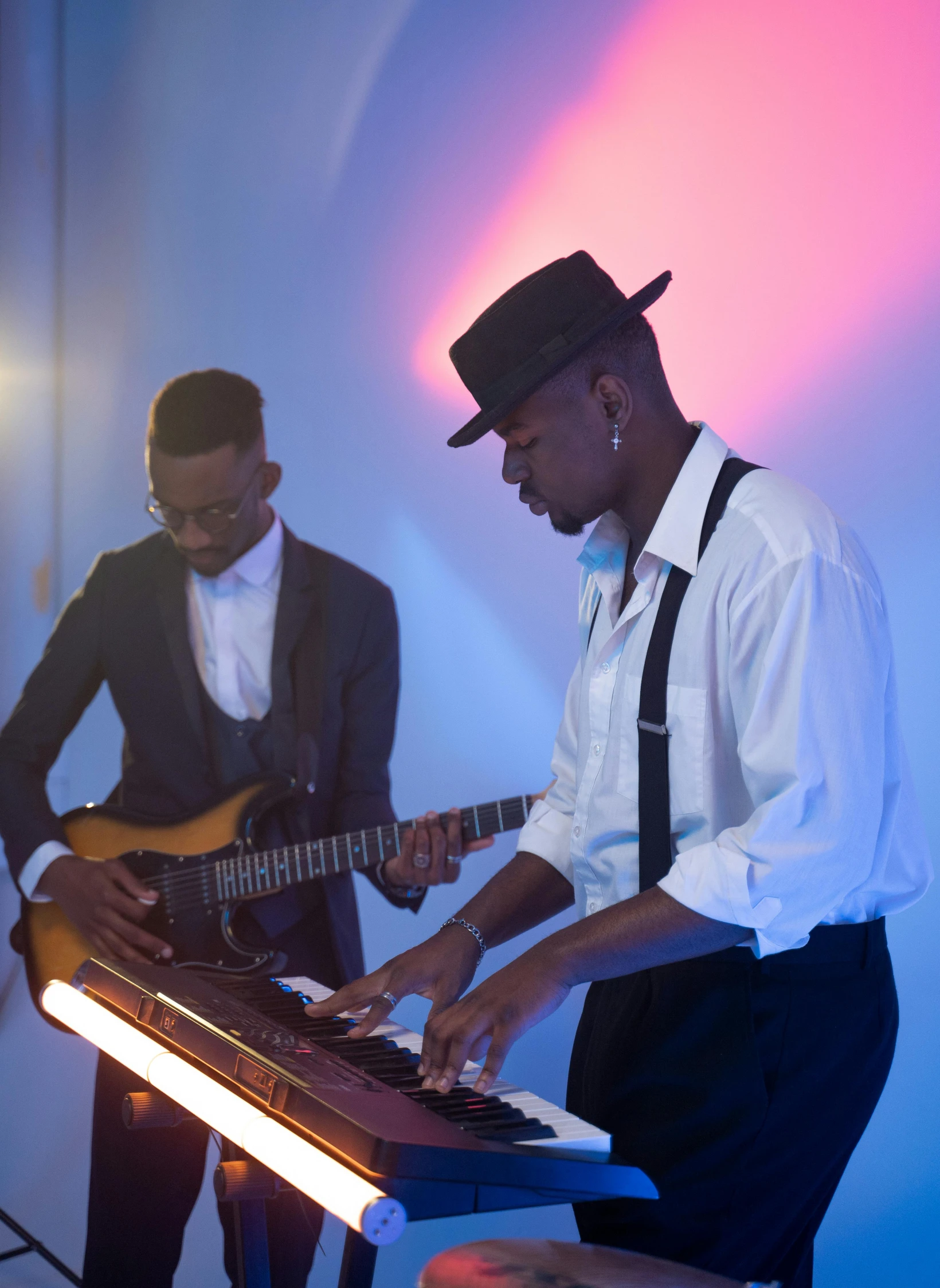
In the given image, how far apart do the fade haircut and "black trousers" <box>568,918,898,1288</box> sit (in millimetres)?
839

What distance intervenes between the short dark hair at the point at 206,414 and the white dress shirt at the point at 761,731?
5.66 ft

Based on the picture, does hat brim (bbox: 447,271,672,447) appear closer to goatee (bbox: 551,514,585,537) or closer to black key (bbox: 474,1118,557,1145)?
goatee (bbox: 551,514,585,537)

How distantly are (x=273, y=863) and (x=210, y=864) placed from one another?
0.58ft

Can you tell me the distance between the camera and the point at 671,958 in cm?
144

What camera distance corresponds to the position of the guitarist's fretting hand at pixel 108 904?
2984 mm

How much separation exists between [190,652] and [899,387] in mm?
1971

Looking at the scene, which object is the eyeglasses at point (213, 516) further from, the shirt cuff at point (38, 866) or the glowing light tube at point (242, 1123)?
the glowing light tube at point (242, 1123)

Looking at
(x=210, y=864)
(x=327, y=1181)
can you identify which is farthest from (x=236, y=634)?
(x=327, y=1181)

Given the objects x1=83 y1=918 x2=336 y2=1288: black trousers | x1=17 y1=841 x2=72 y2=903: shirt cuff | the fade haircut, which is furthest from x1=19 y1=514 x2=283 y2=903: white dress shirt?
the fade haircut

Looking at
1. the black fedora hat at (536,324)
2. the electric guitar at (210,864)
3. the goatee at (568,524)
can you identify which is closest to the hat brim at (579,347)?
the black fedora hat at (536,324)

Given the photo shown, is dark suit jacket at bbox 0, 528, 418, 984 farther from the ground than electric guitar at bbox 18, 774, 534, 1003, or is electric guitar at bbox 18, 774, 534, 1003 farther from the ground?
dark suit jacket at bbox 0, 528, 418, 984

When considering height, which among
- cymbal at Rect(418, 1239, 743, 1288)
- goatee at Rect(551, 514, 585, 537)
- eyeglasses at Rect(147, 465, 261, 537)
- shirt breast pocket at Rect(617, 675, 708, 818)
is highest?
eyeglasses at Rect(147, 465, 261, 537)

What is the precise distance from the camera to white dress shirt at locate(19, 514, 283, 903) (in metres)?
3.19

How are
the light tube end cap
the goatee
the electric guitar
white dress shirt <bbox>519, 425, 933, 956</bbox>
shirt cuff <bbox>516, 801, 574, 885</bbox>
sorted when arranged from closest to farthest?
the light tube end cap < white dress shirt <bbox>519, 425, 933, 956</bbox> < the goatee < shirt cuff <bbox>516, 801, 574, 885</bbox> < the electric guitar
